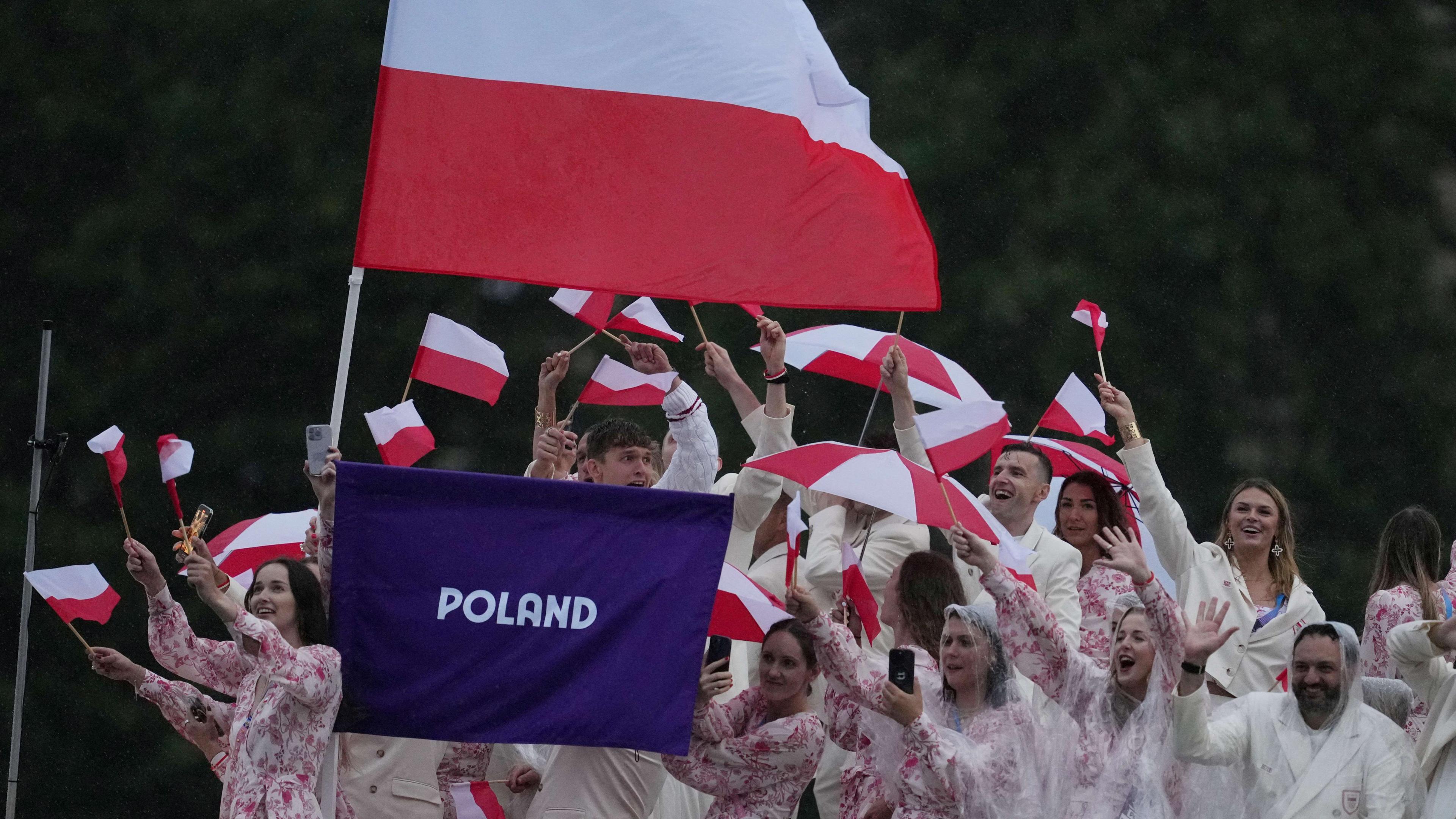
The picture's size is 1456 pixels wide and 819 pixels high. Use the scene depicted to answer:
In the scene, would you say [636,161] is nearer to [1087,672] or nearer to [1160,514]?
[1087,672]

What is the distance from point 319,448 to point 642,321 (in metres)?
2.12

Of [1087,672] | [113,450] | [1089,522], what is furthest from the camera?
[1089,522]

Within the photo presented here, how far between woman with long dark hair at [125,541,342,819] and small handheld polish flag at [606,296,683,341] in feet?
6.03

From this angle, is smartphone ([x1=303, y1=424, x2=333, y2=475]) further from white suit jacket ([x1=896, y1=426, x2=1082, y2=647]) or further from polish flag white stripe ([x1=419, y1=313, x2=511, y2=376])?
white suit jacket ([x1=896, y1=426, x2=1082, y2=647])

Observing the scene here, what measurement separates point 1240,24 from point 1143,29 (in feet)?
2.18

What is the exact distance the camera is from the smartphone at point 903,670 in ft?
16.6

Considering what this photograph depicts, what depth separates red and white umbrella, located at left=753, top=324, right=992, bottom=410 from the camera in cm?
736

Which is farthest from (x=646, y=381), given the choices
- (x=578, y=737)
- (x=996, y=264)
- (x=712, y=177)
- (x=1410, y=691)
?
(x=996, y=264)

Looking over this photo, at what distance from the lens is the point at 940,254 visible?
11.9m

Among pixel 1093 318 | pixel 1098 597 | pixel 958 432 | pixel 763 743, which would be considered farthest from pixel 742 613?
pixel 1093 318

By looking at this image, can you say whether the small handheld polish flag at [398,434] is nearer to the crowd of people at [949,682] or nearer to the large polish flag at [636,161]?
the crowd of people at [949,682]

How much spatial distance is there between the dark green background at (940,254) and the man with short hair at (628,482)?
5.22 metres

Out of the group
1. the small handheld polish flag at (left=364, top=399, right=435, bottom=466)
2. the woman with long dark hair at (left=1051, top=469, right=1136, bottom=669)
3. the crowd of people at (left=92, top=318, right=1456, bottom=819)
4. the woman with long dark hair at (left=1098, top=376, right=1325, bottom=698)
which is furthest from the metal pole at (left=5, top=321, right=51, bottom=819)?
the woman with long dark hair at (left=1098, top=376, right=1325, bottom=698)

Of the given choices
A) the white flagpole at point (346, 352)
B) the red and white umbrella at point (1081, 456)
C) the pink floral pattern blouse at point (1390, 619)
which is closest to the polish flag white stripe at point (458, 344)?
the white flagpole at point (346, 352)
